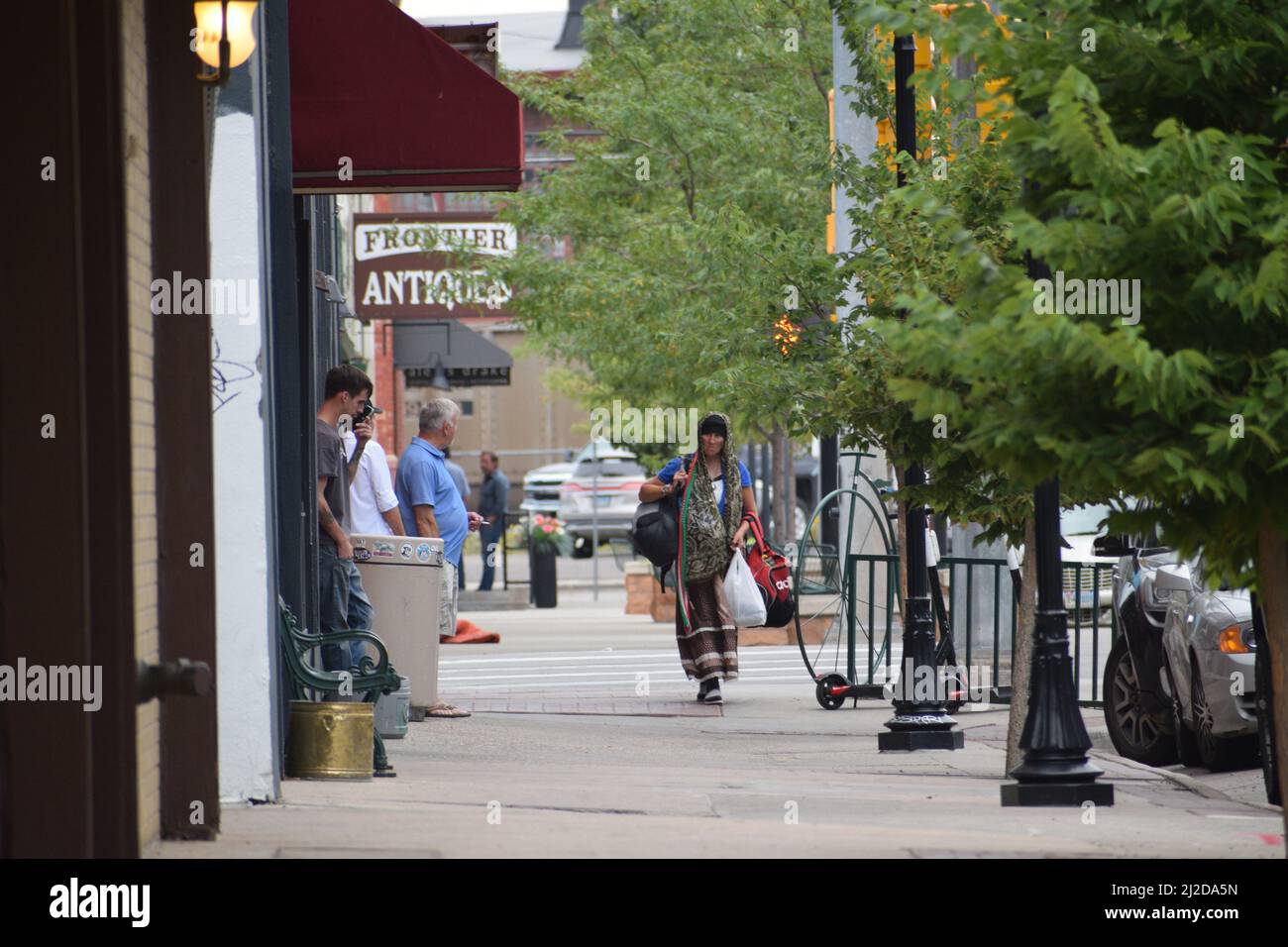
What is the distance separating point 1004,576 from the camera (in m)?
16.0

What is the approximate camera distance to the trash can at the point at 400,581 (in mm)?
10625

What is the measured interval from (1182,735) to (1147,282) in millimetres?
5329

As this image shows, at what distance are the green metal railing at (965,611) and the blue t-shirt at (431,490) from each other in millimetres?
2572

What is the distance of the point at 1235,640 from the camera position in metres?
9.56

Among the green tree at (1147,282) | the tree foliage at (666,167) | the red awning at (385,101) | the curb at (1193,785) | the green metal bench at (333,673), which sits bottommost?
the curb at (1193,785)

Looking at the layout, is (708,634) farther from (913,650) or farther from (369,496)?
(369,496)

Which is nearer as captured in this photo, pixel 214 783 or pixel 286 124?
pixel 214 783

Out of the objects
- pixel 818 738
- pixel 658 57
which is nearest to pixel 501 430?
pixel 658 57

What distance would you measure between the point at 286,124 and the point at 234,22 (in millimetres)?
1957

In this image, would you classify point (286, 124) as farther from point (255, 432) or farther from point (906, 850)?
A: point (906, 850)

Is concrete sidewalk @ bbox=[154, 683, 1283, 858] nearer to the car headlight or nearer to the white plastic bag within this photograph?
the car headlight
